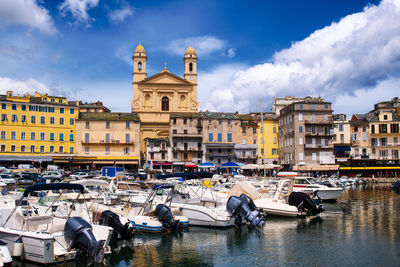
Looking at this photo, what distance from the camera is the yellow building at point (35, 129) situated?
67.4 m

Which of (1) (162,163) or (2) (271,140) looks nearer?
(1) (162,163)

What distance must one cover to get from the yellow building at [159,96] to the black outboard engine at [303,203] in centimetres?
5557

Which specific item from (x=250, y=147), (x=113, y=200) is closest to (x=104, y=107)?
(x=250, y=147)

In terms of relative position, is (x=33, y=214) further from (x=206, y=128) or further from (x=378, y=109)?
(x=378, y=109)

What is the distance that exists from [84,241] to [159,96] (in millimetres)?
72421

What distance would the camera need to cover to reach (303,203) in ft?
95.0

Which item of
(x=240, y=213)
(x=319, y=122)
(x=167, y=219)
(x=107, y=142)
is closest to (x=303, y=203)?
(x=240, y=213)

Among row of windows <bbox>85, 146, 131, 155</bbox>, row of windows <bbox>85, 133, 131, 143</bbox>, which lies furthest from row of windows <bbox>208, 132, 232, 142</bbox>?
row of windows <bbox>85, 146, 131, 155</bbox>

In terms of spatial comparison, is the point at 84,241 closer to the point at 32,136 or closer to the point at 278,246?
the point at 278,246

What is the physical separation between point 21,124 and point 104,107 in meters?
31.2

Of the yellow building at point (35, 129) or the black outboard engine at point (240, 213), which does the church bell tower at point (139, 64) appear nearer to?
the yellow building at point (35, 129)

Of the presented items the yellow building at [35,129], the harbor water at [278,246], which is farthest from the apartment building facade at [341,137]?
the harbor water at [278,246]

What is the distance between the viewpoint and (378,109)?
8694 centimetres

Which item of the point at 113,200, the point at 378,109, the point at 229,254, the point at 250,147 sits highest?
the point at 378,109
